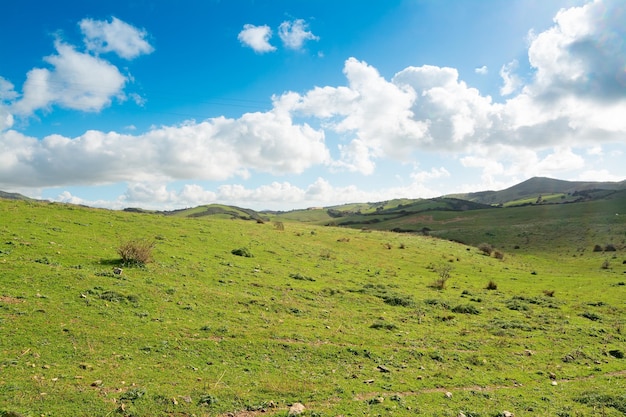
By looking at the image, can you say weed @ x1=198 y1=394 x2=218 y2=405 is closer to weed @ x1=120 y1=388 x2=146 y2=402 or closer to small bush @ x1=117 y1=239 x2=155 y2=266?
weed @ x1=120 y1=388 x2=146 y2=402

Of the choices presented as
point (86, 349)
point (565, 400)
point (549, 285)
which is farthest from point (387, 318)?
point (549, 285)

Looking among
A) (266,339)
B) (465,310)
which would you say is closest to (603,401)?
(266,339)

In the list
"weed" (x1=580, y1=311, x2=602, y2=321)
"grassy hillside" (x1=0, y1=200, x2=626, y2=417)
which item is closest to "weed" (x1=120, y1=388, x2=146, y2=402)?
"grassy hillside" (x1=0, y1=200, x2=626, y2=417)

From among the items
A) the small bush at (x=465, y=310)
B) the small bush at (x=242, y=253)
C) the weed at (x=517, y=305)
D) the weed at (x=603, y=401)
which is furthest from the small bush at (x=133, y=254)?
the weed at (x=517, y=305)

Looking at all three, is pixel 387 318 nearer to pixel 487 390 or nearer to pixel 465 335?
pixel 465 335

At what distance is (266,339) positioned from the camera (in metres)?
15.0

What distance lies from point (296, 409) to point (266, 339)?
203 inches

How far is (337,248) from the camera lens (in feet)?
158

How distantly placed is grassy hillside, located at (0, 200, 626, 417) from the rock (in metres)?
0.26

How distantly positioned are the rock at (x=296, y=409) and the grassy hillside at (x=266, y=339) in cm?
26

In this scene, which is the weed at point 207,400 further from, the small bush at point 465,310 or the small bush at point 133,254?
the small bush at point 465,310

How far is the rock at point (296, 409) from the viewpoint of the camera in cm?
990

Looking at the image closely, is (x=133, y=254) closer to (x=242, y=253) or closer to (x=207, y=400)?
(x=242, y=253)

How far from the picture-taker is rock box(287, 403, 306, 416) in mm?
9897
